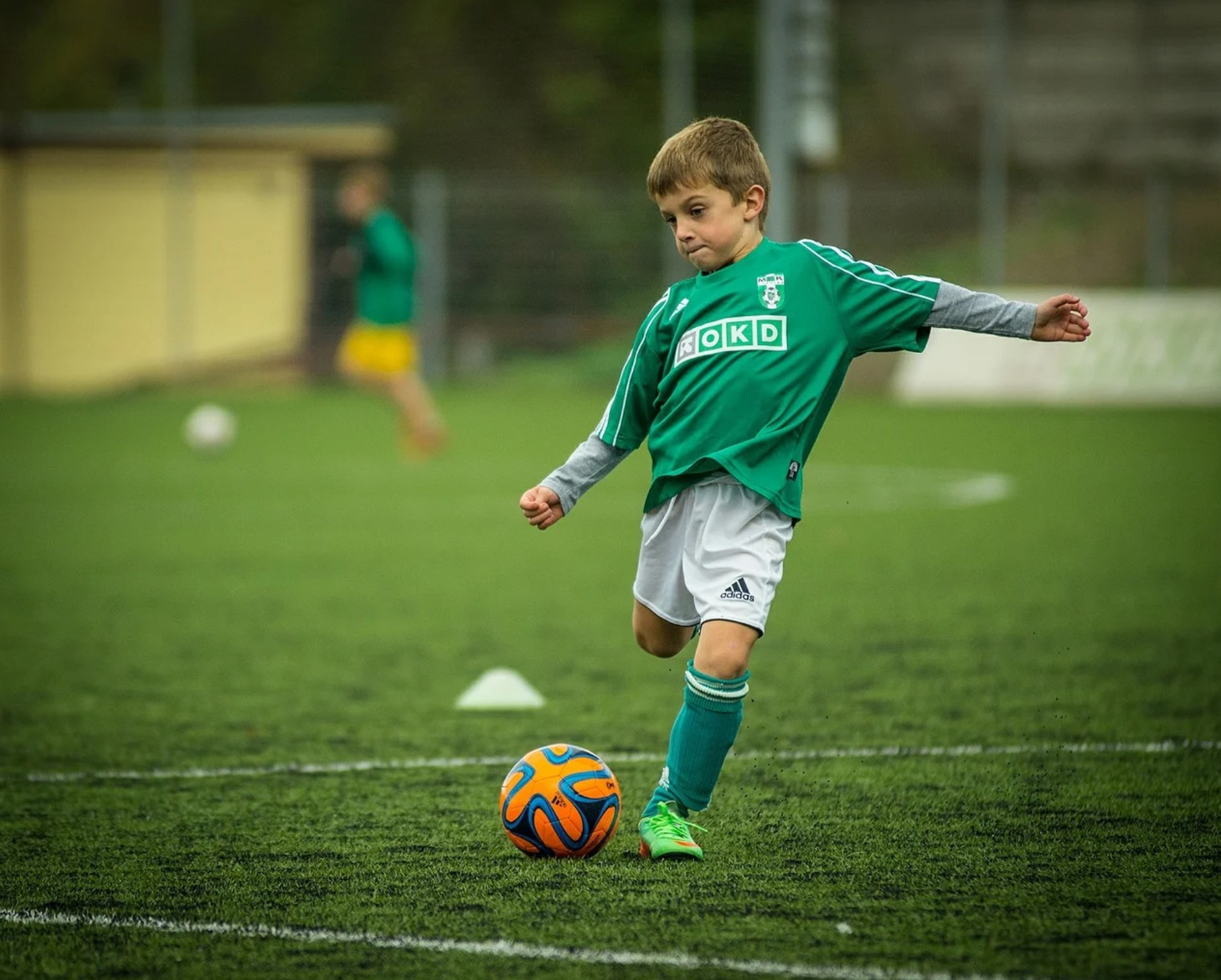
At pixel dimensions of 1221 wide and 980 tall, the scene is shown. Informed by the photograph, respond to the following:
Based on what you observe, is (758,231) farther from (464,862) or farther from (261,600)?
(261,600)

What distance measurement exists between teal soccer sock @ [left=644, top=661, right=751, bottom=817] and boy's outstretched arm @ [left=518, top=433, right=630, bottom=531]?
484mm

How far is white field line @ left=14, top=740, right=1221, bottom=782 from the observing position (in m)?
4.84

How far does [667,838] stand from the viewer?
3879 millimetres

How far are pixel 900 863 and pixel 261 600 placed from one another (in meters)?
4.81

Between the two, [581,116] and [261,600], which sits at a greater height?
[581,116]

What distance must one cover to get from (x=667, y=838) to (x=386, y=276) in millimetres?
12275

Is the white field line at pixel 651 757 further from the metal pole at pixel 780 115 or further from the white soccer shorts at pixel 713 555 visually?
the metal pole at pixel 780 115

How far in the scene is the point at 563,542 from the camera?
33.0ft

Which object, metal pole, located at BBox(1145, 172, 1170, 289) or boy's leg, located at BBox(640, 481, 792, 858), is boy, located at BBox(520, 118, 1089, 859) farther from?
metal pole, located at BBox(1145, 172, 1170, 289)

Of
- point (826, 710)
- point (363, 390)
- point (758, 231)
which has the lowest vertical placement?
point (363, 390)

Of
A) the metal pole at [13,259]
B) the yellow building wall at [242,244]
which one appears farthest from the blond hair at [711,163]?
the metal pole at [13,259]

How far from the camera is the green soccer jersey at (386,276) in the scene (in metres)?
15.6

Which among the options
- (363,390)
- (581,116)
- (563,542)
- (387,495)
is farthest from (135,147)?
(563,542)

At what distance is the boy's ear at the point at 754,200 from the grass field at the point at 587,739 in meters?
1.41
